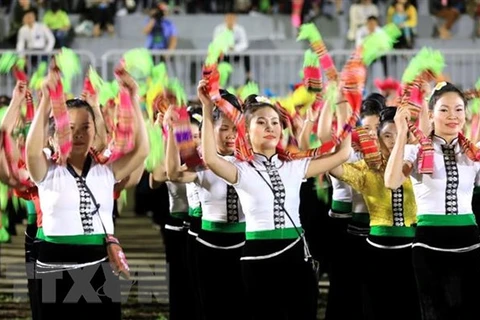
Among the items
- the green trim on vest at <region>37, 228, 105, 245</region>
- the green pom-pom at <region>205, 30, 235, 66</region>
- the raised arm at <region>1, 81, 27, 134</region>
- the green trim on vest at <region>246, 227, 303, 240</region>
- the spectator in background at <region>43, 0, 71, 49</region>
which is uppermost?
the spectator in background at <region>43, 0, 71, 49</region>

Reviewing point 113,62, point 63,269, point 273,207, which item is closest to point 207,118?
point 273,207

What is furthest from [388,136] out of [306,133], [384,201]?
[306,133]

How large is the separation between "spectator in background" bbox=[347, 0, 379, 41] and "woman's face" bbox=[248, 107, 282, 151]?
1096cm

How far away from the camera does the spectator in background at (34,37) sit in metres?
16.4

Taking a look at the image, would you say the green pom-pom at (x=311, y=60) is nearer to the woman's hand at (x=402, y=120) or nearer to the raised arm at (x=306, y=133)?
the raised arm at (x=306, y=133)

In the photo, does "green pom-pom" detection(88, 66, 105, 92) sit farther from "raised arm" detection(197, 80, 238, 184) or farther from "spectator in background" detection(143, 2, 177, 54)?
"spectator in background" detection(143, 2, 177, 54)

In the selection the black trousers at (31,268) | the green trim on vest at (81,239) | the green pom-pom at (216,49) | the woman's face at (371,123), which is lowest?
the black trousers at (31,268)

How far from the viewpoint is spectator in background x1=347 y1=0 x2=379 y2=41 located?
1727 centimetres

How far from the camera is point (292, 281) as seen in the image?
20.5 ft

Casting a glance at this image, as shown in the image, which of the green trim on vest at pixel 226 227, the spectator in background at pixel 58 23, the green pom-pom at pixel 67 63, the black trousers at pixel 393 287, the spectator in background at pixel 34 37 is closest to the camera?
the green pom-pom at pixel 67 63

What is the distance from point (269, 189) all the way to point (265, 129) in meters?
0.32

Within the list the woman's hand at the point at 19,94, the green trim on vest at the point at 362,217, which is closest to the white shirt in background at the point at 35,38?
the green trim on vest at the point at 362,217

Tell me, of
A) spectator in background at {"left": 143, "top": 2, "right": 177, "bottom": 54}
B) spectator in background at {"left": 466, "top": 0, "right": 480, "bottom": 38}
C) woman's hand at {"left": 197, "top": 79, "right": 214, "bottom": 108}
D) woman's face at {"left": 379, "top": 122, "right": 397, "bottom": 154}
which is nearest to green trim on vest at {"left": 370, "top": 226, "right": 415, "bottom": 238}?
woman's face at {"left": 379, "top": 122, "right": 397, "bottom": 154}

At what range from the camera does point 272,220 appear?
6285 millimetres
